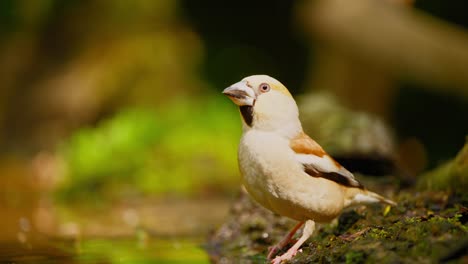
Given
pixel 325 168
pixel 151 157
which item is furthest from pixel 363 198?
pixel 151 157

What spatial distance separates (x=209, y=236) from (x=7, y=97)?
10.3 metres

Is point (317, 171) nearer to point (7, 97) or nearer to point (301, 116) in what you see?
point (301, 116)

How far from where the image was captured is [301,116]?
9383 millimetres

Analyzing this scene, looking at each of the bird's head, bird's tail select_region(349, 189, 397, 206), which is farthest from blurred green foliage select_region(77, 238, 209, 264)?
the bird's head

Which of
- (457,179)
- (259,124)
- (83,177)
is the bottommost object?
(83,177)

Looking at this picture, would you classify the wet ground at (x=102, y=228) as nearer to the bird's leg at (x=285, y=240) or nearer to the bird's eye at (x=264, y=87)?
the bird's leg at (x=285, y=240)

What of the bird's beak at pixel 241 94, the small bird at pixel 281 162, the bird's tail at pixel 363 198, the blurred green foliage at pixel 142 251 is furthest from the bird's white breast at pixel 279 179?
the blurred green foliage at pixel 142 251

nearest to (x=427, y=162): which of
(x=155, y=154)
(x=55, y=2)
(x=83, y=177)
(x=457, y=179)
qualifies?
(x=155, y=154)

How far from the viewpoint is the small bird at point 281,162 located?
4922mm

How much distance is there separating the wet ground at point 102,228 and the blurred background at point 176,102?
0.09 ft

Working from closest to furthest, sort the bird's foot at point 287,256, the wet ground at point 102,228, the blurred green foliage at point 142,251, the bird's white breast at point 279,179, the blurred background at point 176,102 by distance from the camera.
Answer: the bird's white breast at point 279,179 → the bird's foot at point 287,256 → the blurred green foliage at point 142,251 → the wet ground at point 102,228 → the blurred background at point 176,102

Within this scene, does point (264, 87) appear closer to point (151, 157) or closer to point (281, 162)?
point (281, 162)

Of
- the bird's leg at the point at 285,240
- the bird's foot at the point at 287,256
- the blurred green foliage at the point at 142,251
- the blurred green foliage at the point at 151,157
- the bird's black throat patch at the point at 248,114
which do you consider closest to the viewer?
the bird's foot at the point at 287,256

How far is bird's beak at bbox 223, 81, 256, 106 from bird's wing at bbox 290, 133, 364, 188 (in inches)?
14.9
